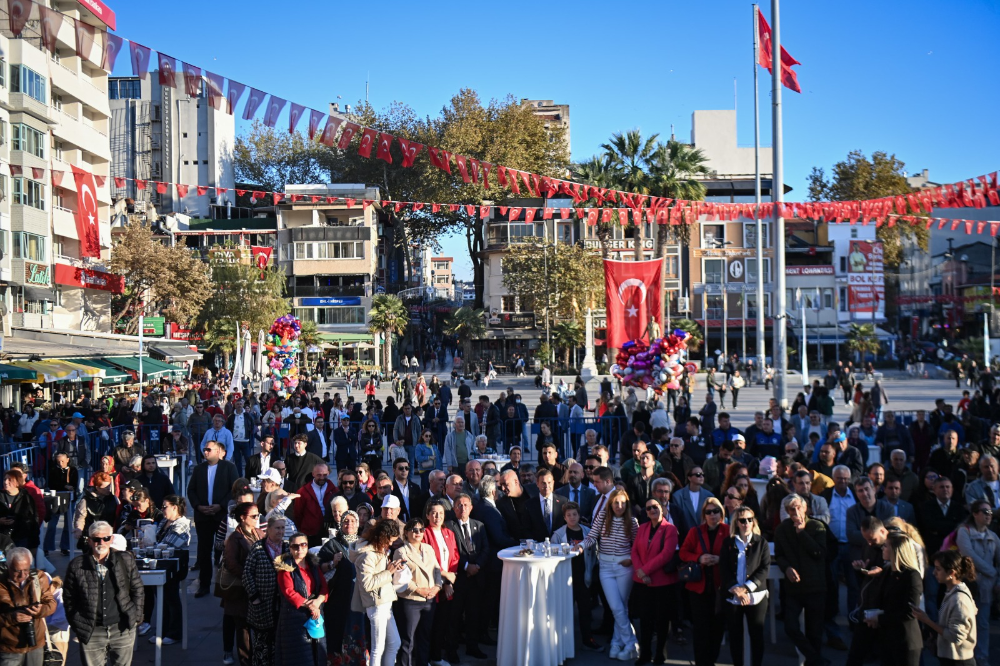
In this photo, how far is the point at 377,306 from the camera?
5628 centimetres

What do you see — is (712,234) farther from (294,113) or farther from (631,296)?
(294,113)

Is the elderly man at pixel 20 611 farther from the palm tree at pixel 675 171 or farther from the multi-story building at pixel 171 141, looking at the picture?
the multi-story building at pixel 171 141

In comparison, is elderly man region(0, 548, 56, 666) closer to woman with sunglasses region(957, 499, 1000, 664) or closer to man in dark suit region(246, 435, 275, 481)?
man in dark suit region(246, 435, 275, 481)

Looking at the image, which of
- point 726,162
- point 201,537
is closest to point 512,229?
point 726,162

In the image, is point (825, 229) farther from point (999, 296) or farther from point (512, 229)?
point (512, 229)

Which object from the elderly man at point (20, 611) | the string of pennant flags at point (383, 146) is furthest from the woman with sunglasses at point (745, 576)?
the string of pennant flags at point (383, 146)

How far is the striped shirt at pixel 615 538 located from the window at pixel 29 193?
29767mm

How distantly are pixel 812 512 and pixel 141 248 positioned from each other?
39390 mm

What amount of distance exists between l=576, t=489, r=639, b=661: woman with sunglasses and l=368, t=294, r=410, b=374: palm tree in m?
47.7

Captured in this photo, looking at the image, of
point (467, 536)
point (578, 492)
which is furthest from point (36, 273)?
point (467, 536)

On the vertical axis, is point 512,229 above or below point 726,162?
below

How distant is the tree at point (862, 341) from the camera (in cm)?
5241

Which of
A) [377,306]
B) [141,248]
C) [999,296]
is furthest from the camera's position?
[377,306]

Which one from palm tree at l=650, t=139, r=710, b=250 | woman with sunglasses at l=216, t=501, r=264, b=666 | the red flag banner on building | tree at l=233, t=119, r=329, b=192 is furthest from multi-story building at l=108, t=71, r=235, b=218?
woman with sunglasses at l=216, t=501, r=264, b=666
